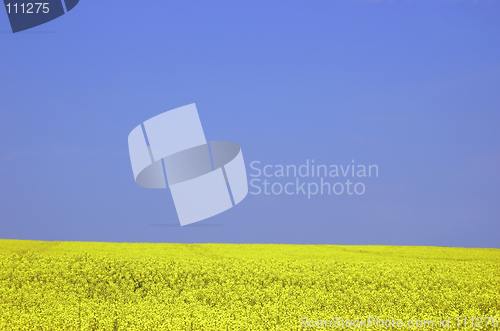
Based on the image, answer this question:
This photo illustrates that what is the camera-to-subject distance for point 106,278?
488 inches

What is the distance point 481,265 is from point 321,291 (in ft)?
24.3

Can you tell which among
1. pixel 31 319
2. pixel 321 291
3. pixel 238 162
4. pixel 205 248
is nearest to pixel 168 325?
pixel 31 319

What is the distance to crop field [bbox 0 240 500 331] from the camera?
8.45 m

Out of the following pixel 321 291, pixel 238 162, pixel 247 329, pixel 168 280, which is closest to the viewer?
pixel 247 329

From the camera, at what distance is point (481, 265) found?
15.1 meters

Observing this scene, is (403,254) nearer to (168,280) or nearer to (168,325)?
(168,280)

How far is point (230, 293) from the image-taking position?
10703 millimetres

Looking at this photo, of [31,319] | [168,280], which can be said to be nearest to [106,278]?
[168,280]

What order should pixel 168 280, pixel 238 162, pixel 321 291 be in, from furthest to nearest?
pixel 238 162 < pixel 168 280 < pixel 321 291

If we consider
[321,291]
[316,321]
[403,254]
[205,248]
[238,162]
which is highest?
[238,162]

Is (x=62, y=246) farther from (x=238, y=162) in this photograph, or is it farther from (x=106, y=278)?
(x=238, y=162)

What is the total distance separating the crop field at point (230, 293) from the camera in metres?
8.45

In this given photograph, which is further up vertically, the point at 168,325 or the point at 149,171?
the point at 149,171

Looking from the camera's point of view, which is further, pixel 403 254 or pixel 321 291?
pixel 403 254
